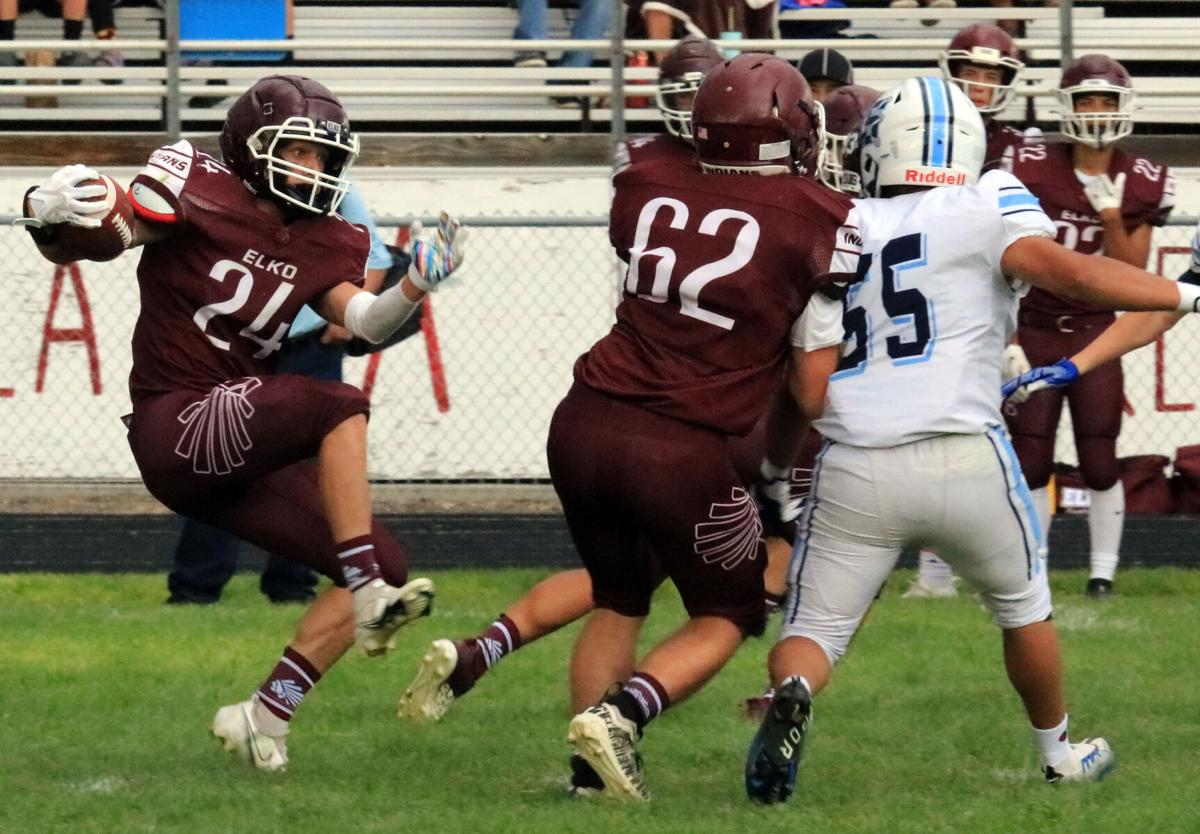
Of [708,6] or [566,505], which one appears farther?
[708,6]

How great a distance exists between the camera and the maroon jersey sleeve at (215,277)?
4664mm

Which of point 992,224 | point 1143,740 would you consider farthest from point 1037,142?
point 992,224

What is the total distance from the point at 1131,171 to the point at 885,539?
12.9 feet

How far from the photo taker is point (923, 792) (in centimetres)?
454

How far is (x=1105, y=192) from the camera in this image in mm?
7570

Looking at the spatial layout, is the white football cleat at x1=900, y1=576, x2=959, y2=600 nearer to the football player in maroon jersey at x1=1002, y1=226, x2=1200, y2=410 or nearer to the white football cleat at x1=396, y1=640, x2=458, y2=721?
the football player in maroon jersey at x1=1002, y1=226, x2=1200, y2=410

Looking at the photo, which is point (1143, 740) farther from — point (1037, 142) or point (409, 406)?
point (409, 406)

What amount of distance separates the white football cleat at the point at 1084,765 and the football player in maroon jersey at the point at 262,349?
5.07 feet

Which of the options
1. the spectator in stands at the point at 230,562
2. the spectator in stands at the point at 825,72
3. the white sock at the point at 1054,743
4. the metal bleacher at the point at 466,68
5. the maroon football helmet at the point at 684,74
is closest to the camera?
the white sock at the point at 1054,743

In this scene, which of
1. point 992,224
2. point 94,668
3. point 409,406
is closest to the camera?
point 992,224

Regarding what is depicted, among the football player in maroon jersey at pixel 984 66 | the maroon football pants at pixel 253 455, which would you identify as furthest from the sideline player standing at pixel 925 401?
the football player in maroon jersey at pixel 984 66

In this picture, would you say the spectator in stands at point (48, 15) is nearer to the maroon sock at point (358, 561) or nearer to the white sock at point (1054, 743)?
the maroon sock at point (358, 561)

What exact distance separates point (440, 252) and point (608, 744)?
1106 millimetres

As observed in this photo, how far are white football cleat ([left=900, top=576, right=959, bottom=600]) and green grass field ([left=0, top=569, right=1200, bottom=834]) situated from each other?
0.20 meters
